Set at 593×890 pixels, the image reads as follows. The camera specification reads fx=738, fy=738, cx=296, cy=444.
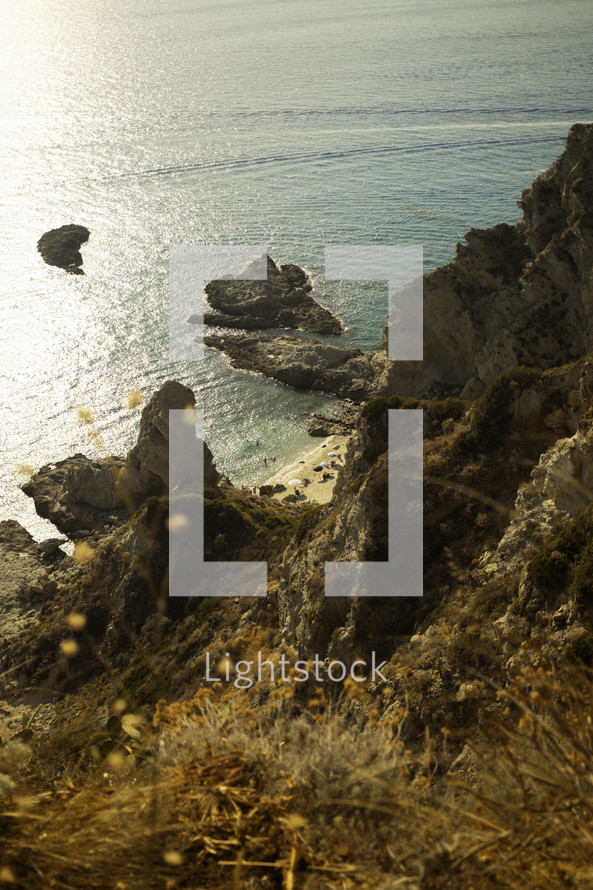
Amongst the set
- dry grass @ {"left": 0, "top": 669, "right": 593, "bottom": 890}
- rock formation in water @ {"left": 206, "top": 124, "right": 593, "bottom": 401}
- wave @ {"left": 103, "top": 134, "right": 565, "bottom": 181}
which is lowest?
dry grass @ {"left": 0, "top": 669, "right": 593, "bottom": 890}

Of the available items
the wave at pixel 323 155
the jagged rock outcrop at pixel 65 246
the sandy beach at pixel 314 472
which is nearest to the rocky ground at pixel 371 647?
the sandy beach at pixel 314 472

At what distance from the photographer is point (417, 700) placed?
33.7 ft

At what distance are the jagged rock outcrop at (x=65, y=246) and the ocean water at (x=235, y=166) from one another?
0.91 meters

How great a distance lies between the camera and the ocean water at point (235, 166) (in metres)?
45.3

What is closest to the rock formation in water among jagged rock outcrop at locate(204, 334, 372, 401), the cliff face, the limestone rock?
the cliff face

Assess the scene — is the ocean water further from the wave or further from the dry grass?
the dry grass

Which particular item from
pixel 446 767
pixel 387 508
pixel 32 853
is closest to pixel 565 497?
pixel 387 508

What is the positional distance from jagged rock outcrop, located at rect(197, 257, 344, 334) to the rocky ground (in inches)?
750

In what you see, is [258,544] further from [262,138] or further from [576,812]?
[262,138]

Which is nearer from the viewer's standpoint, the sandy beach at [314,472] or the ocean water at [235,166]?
the sandy beach at [314,472]

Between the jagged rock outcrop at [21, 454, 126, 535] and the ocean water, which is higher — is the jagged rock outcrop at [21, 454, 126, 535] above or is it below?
below

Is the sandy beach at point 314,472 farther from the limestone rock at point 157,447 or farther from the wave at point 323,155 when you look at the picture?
the wave at point 323,155

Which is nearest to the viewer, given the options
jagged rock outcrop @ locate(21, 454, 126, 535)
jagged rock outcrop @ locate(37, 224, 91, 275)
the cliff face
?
the cliff face

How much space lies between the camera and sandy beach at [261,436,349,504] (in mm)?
34219
